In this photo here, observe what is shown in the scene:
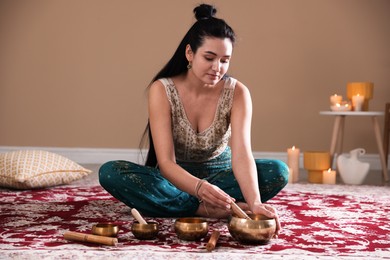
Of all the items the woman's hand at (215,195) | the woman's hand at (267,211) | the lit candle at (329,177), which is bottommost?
the lit candle at (329,177)

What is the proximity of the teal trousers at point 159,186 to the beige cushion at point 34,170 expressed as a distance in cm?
92

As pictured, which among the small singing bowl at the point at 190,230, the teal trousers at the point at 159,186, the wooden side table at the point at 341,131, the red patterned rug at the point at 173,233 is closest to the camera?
the red patterned rug at the point at 173,233

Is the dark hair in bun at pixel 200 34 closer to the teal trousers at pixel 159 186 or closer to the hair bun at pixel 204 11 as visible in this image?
the hair bun at pixel 204 11

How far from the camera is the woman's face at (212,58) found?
2.31m

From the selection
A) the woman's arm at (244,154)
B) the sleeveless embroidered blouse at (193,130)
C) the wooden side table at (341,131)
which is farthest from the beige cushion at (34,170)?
the wooden side table at (341,131)

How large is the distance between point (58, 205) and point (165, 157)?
28.8 inches

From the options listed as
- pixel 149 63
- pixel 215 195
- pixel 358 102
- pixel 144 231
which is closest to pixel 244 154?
pixel 215 195

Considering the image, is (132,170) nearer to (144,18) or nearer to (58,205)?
(58,205)

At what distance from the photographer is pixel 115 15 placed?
4.97m

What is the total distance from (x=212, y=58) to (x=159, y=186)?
0.56m

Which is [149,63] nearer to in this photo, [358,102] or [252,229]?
[358,102]

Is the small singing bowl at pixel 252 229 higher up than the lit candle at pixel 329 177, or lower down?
higher up

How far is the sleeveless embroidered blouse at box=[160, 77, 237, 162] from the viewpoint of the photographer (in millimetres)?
2566

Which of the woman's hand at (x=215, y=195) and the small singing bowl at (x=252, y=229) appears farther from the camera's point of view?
the woman's hand at (x=215, y=195)
